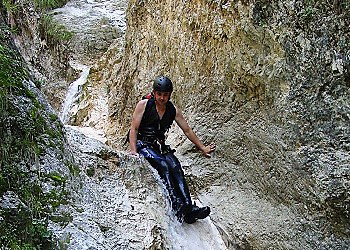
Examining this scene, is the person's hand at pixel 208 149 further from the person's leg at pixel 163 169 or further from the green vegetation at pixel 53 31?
the green vegetation at pixel 53 31

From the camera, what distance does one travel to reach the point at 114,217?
4812mm

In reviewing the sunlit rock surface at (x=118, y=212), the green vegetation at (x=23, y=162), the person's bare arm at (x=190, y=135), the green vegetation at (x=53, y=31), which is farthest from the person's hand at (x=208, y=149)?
the green vegetation at (x=53, y=31)

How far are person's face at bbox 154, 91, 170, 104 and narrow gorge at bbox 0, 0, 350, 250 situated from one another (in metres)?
0.83

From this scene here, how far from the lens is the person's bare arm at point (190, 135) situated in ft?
20.0

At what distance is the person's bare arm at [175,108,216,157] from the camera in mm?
6102

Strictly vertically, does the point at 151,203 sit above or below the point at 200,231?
above

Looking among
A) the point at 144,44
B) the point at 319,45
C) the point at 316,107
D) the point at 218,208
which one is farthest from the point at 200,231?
the point at 144,44

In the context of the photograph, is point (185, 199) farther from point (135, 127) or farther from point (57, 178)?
point (57, 178)

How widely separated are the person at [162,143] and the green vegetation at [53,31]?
1093 cm

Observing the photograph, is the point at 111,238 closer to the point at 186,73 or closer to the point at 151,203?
the point at 151,203

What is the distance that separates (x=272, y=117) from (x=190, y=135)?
45.0 inches

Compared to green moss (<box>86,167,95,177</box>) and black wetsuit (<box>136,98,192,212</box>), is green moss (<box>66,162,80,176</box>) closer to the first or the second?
green moss (<box>86,167,95,177</box>)

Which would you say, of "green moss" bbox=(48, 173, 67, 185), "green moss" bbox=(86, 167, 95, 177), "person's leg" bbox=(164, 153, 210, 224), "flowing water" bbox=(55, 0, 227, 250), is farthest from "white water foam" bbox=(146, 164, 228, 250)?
"green moss" bbox=(48, 173, 67, 185)

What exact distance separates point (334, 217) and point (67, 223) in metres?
2.98
